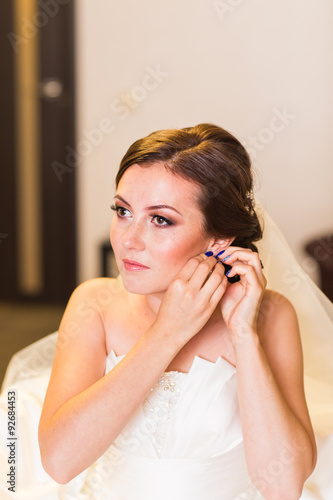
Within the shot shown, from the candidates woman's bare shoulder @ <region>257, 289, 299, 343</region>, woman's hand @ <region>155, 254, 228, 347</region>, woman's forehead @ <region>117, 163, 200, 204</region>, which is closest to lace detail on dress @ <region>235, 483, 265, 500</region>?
woman's bare shoulder @ <region>257, 289, 299, 343</region>

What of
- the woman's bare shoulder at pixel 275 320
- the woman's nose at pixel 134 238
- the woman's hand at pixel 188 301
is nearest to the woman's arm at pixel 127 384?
the woman's hand at pixel 188 301

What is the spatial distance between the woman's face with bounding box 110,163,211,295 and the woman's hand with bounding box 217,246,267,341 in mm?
112

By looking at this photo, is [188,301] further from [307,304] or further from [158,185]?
[307,304]

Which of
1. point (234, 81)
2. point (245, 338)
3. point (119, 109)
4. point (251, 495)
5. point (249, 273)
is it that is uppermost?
point (234, 81)

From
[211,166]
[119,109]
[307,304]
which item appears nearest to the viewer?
[211,166]

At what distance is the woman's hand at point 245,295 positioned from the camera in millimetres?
1394

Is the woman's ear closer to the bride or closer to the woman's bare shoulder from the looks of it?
the bride

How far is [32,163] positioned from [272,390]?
3.66m

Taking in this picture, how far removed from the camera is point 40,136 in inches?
183

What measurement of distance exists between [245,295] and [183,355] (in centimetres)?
29

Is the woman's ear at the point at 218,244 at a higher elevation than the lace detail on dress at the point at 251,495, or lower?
higher

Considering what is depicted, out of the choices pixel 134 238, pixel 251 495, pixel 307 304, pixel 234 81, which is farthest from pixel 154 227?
pixel 234 81

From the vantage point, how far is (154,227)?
1.41 m

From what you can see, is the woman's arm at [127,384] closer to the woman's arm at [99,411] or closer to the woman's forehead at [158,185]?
the woman's arm at [99,411]
